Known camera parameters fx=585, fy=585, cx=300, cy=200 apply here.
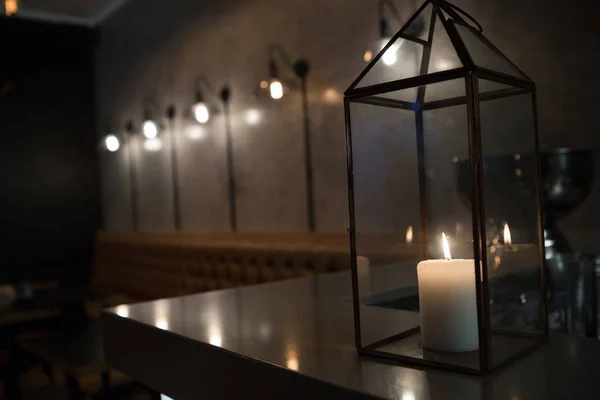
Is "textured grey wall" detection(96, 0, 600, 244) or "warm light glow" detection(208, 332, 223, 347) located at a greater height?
"textured grey wall" detection(96, 0, 600, 244)

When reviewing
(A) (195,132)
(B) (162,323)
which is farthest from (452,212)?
(A) (195,132)

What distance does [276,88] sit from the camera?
294 centimetres

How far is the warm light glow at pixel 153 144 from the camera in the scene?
4.31m

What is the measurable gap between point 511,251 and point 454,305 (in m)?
0.16

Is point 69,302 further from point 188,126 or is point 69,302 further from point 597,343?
point 597,343

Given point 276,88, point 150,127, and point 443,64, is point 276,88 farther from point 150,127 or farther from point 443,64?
point 443,64

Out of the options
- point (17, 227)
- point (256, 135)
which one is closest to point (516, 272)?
point (256, 135)

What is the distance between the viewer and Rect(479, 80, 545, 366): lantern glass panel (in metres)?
0.72

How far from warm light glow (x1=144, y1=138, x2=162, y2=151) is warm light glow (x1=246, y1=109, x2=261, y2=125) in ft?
3.86

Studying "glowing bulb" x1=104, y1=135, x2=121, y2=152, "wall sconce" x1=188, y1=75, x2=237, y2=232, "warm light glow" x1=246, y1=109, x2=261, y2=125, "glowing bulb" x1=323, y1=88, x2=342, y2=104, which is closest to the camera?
"glowing bulb" x1=323, y1=88, x2=342, y2=104

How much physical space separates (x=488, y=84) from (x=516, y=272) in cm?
28

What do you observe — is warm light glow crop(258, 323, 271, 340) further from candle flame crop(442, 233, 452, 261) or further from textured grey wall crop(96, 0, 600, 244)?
textured grey wall crop(96, 0, 600, 244)

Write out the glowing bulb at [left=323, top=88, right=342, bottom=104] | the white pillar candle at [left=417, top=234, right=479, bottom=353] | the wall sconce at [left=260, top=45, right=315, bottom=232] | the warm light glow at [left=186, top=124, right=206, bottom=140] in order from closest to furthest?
1. the white pillar candle at [left=417, top=234, right=479, bottom=353]
2. the glowing bulb at [left=323, top=88, right=342, bottom=104]
3. the wall sconce at [left=260, top=45, right=315, bottom=232]
4. the warm light glow at [left=186, top=124, right=206, bottom=140]

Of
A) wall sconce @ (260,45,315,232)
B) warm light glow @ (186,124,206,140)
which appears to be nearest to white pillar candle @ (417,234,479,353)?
wall sconce @ (260,45,315,232)
